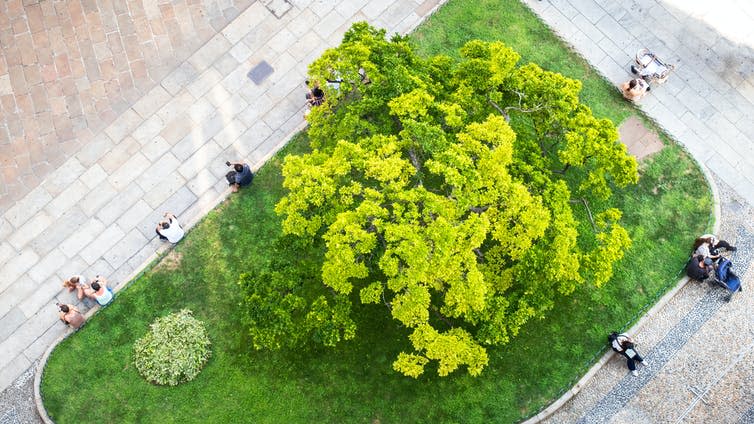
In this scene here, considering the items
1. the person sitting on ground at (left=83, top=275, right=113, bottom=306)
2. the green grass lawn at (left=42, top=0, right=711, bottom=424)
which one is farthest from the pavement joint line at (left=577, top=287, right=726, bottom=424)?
the person sitting on ground at (left=83, top=275, right=113, bottom=306)

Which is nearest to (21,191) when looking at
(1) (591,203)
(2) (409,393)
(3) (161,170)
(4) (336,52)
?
(3) (161,170)

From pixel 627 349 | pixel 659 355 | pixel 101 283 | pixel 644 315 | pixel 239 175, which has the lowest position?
pixel 101 283

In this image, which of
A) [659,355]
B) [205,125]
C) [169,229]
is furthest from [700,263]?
[205,125]

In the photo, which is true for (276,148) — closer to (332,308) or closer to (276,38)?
(276,38)

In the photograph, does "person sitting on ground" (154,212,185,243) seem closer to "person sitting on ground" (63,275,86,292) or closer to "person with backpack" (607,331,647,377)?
"person sitting on ground" (63,275,86,292)

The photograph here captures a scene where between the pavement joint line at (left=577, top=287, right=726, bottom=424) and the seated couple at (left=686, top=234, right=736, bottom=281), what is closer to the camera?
the pavement joint line at (left=577, top=287, right=726, bottom=424)

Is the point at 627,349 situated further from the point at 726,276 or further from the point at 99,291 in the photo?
the point at 99,291
